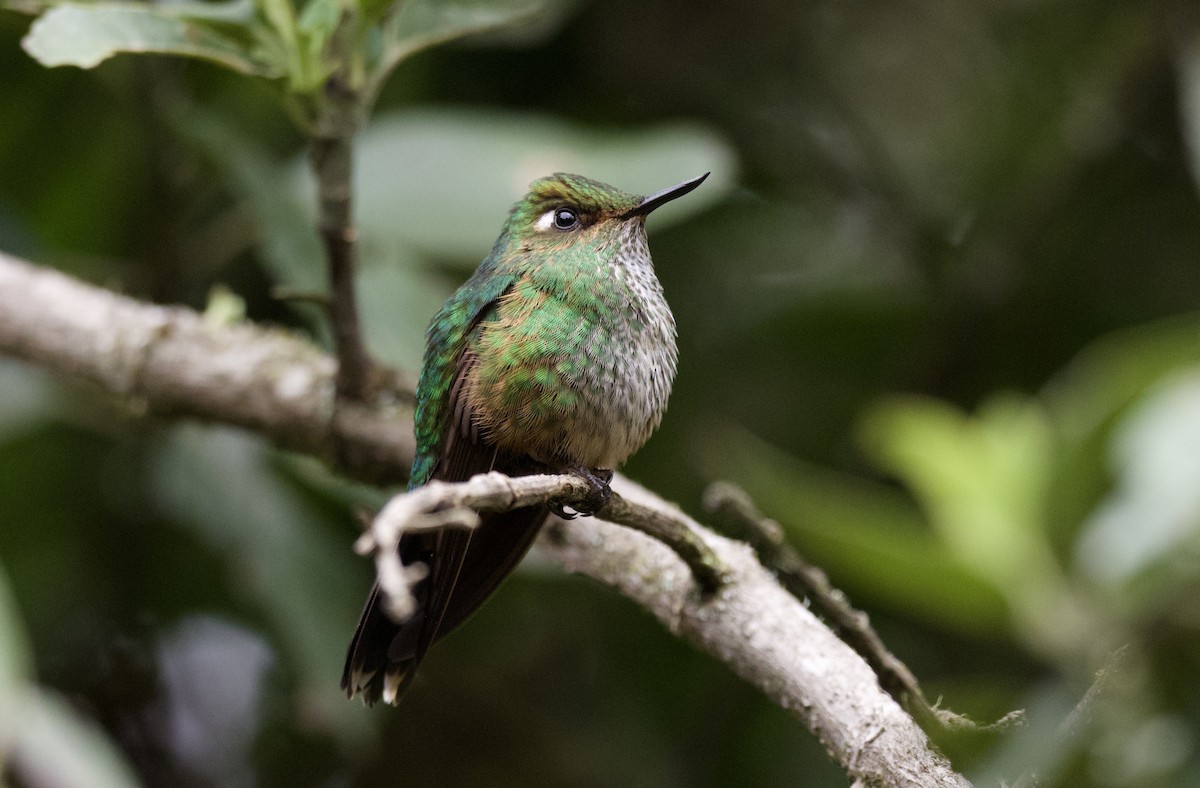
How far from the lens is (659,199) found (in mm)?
2174

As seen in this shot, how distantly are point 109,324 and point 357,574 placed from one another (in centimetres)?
101

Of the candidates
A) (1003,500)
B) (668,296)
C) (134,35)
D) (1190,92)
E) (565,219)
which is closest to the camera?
(134,35)

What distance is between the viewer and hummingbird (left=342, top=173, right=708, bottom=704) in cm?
188

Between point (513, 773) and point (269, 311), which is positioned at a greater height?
point (269, 311)

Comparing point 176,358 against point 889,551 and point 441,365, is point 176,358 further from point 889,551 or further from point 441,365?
point 889,551

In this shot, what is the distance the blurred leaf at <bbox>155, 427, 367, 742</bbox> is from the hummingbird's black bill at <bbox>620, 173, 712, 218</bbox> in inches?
54.5

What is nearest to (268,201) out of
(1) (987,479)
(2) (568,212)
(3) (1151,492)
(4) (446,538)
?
(2) (568,212)

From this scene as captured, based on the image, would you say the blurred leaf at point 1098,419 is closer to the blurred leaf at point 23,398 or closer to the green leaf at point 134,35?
the green leaf at point 134,35

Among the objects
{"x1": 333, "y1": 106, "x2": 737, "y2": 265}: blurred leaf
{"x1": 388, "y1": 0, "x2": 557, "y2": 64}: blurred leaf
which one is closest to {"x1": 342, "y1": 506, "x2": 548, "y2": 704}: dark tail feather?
{"x1": 388, "y1": 0, "x2": 557, "y2": 64}: blurred leaf

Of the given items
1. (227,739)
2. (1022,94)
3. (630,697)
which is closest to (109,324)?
(227,739)

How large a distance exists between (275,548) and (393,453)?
99cm

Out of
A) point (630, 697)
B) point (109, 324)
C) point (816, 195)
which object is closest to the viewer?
point (109, 324)

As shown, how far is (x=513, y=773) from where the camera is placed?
3719 mm

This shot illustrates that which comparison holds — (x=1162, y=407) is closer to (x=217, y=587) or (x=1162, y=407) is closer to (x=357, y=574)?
(x=357, y=574)
